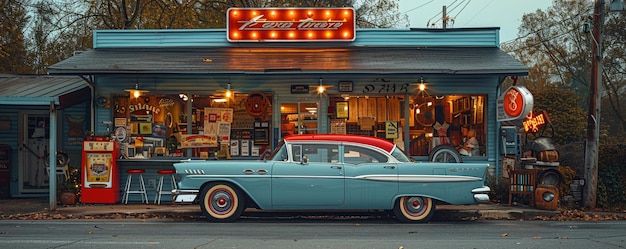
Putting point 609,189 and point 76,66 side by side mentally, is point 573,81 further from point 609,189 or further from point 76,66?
point 76,66

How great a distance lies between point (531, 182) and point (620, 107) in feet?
100

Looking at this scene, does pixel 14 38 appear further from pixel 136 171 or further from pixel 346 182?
pixel 346 182

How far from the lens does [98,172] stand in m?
13.7

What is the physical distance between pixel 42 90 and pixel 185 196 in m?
5.19

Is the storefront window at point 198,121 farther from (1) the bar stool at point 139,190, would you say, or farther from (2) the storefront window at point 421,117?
(2) the storefront window at point 421,117

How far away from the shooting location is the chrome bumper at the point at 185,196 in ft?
36.8

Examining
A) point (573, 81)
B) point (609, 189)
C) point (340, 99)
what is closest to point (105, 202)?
point (340, 99)

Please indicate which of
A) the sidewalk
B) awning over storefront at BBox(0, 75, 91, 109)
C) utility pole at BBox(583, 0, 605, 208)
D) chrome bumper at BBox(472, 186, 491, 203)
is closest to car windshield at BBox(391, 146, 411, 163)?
chrome bumper at BBox(472, 186, 491, 203)

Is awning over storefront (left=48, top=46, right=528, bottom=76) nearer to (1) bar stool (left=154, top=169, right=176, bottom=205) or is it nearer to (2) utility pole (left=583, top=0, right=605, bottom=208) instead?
(2) utility pole (left=583, top=0, right=605, bottom=208)

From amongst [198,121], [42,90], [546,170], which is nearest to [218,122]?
[198,121]

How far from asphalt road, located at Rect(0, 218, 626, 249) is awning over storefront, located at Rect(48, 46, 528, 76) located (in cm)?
339

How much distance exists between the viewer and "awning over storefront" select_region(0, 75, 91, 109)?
13.0 metres

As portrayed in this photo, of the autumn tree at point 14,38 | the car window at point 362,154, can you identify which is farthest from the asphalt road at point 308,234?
the autumn tree at point 14,38

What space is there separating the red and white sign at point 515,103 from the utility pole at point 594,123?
5.64 feet
